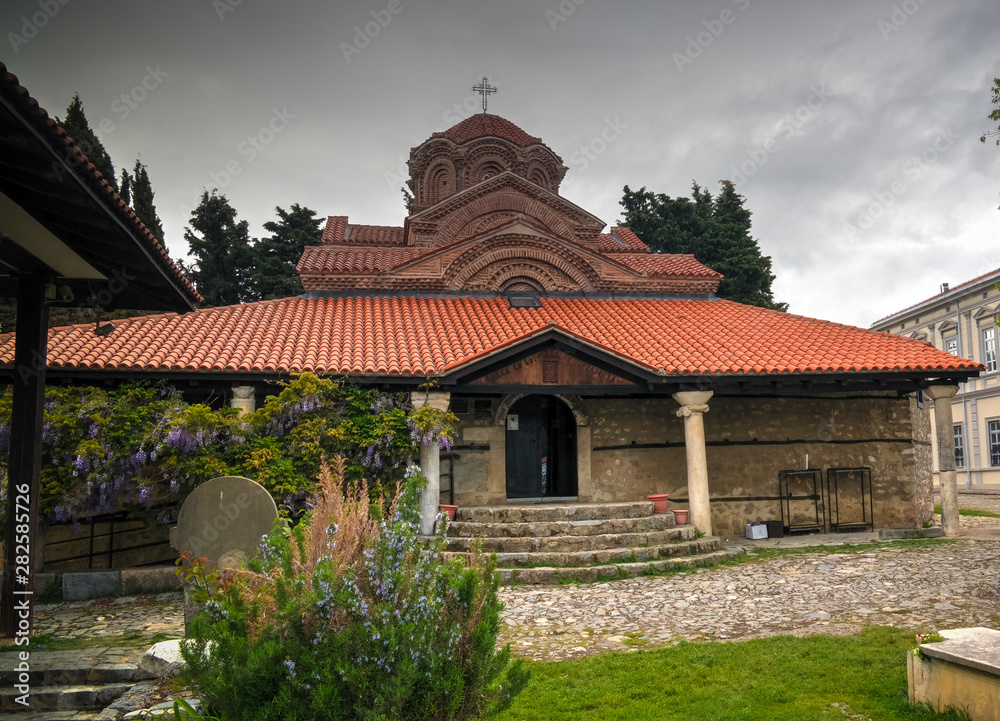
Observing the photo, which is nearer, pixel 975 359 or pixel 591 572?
pixel 591 572

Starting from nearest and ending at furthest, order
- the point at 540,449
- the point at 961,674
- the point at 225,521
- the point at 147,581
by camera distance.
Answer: the point at 961,674 < the point at 225,521 < the point at 147,581 < the point at 540,449

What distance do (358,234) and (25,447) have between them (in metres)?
15.2

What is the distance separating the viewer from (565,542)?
9.96m

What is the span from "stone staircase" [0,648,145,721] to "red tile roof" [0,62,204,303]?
325cm

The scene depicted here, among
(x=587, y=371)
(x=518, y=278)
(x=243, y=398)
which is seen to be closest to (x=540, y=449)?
(x=587, y=371)

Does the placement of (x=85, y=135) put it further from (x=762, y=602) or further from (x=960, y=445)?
(x=960, y=445)

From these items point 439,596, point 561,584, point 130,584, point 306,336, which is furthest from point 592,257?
→ point 439,596

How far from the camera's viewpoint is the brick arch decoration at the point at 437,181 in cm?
1936

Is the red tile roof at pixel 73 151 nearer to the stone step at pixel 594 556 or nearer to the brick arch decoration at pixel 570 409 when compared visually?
the stone step at pixel 594 556

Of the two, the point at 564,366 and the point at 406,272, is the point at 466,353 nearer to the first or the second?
the point at 564,366

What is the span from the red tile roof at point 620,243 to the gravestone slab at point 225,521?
567 inches

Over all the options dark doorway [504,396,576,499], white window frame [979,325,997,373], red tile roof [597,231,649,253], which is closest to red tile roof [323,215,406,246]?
red tile roof [597,231,649,253]

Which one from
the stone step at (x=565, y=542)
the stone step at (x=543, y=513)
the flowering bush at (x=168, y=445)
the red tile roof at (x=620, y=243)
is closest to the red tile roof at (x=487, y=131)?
the red tile roof at (x=620, y=243)

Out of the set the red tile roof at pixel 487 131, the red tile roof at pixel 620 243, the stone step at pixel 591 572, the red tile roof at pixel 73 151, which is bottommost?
the stone step at pixel 591 572
